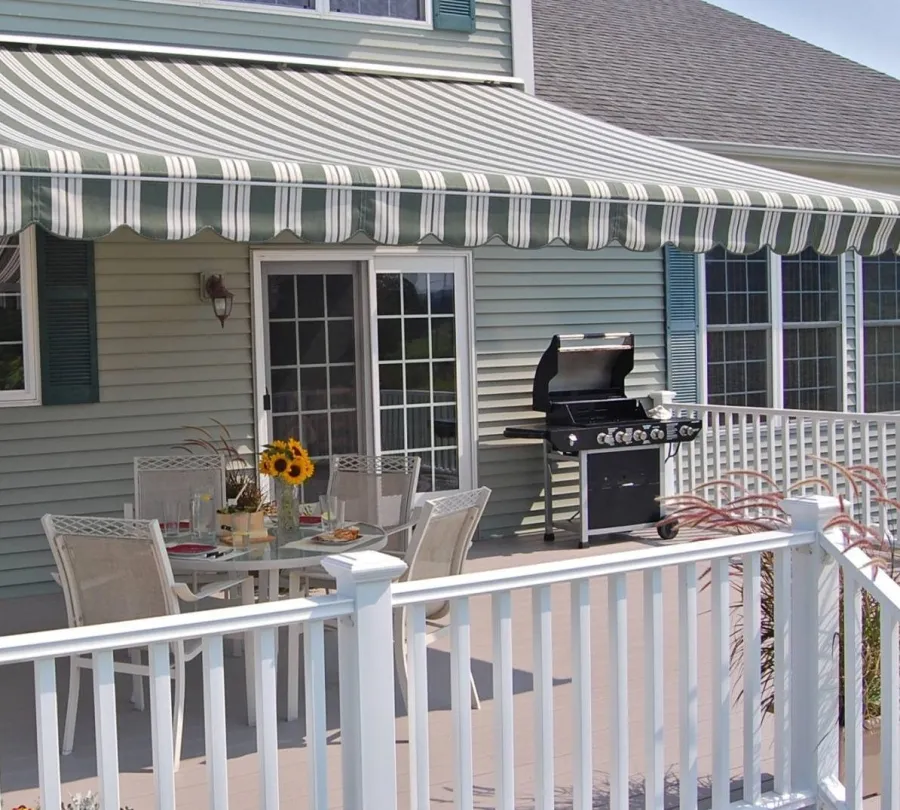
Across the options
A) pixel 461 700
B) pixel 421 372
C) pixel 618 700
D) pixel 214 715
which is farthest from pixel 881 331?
pixel 214 715

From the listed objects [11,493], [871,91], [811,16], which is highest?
[811,16]

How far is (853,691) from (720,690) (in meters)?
0.40

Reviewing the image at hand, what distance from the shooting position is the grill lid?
371 inches

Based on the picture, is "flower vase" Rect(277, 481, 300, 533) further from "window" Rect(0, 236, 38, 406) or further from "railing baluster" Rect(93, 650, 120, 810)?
"railing baluster" Rect(93, 650, 120, 810)

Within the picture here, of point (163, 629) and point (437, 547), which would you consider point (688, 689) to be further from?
point (437, 547)

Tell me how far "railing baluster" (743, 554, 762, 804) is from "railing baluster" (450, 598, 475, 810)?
968 mm

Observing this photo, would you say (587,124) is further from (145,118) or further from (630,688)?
(630,688)

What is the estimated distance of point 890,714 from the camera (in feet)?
11.9

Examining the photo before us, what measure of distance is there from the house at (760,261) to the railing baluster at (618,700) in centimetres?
706

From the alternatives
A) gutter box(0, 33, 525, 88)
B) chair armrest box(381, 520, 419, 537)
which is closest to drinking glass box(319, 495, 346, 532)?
chair armrest box(381, 520, 419, 537)

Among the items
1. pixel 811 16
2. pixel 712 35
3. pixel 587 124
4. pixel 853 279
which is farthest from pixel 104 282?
pixel 811 16

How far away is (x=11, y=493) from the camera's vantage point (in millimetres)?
7836

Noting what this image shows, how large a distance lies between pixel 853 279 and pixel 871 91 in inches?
143

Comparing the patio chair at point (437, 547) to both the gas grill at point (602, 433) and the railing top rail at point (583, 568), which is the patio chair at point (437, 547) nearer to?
the railing top rail at point (583, 568)
